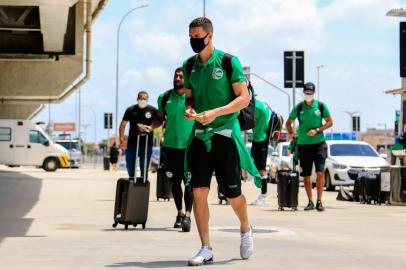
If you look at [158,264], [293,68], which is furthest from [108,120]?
[158,264]

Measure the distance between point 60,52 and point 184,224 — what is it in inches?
777

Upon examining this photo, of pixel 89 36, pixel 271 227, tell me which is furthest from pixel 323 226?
pixel 89 36

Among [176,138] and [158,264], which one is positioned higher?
[176,138]

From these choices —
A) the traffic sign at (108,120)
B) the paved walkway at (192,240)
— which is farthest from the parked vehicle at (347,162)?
the traffic sign at (108,120)

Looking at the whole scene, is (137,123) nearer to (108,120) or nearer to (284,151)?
(284,151)

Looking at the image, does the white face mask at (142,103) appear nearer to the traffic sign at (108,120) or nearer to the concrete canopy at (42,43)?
the concrete canopy at (42,43)

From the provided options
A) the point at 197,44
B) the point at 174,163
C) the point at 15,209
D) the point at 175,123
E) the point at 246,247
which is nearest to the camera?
the point at 197,44

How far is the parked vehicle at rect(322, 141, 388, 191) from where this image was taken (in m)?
28.3

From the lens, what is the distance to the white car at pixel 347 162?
1113 inches

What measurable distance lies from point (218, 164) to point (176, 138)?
12.0 feet

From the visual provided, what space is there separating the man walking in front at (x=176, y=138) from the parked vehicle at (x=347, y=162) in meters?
15.7

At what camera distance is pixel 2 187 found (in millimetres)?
24328

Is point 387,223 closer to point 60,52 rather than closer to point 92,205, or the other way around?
point 92,205

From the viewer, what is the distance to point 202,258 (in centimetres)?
839
